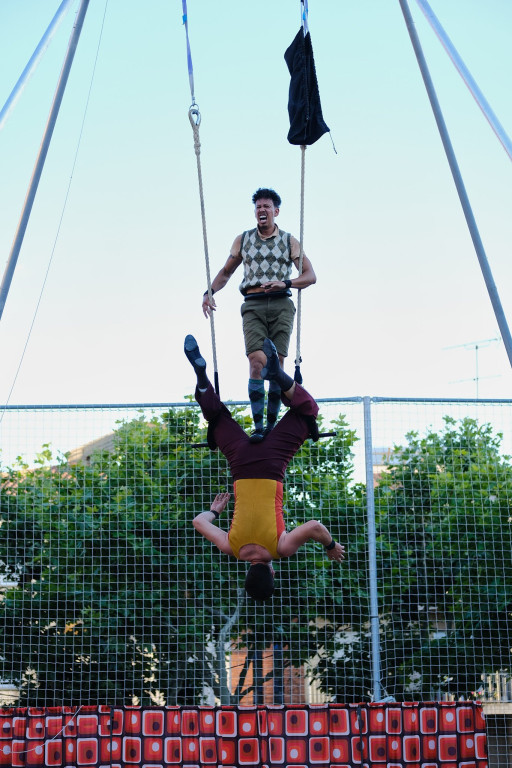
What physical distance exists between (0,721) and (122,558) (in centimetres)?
150

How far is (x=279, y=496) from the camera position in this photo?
5688mm

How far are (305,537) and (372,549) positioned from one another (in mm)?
1537

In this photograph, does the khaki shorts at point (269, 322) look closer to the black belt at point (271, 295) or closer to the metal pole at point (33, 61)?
the black belt at point (271, 295)

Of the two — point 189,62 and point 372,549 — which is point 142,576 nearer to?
point 372,549

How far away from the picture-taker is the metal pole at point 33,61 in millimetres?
6191

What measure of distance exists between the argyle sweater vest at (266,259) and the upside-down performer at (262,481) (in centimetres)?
68

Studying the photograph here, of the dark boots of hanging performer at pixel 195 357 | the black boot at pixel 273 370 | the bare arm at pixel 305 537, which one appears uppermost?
the dark boots of hanging performer at pixel 195 357

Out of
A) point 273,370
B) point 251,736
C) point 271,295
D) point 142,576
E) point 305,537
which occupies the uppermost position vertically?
point 271,295

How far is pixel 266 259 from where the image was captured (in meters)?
6.06

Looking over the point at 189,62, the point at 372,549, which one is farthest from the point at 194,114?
the point at 372,549

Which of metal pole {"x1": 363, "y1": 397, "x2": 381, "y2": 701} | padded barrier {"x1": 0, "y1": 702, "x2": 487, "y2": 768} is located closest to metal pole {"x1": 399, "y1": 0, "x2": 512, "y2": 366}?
metal pole {"x1": 363, "y1": 397, "x2": 381, "y2": 701}

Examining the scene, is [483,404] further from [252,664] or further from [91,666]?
[91,666]

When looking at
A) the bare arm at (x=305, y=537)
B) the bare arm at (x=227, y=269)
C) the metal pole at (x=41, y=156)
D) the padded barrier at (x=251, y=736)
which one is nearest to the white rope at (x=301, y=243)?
the bare arm at (x=227, y=269)

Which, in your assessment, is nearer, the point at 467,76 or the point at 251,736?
the point at 467,76
